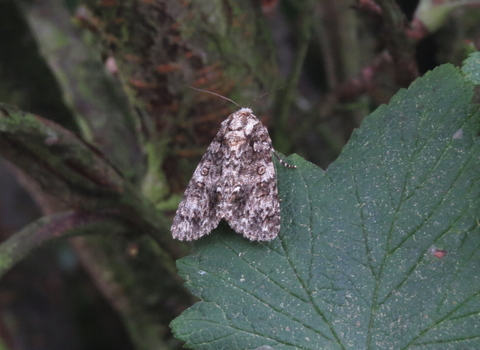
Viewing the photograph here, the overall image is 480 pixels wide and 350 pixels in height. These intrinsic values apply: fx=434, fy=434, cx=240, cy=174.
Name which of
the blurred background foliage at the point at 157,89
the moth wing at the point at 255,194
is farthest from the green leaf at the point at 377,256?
the blurred background foliage at the point at 157,89

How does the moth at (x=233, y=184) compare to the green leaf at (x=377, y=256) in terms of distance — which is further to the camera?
the moth at (x=233, y=184)

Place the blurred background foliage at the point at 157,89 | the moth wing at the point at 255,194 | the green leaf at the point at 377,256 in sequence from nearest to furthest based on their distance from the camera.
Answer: the green leaf at the point at 377,256 → the moth wing at the point at 255,194 → the blurred background foliage at the point at 157,89

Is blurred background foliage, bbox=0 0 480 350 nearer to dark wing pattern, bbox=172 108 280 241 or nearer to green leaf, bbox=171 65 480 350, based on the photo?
dark wing pattern, bbox=172 108 280 241

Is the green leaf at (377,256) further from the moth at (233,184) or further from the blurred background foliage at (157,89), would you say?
the blurred background foliage at (157,89)

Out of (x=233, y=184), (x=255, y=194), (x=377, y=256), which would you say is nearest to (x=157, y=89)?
(x=233, y=184)

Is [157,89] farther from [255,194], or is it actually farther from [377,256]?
[377,256]

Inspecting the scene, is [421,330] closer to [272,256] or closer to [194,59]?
[272,256]

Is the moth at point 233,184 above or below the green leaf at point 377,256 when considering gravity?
above

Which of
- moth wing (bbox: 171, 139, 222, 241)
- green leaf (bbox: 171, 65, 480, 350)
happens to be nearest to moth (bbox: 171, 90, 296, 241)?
moth wing (bbox: 171, 139, 222, 241)
